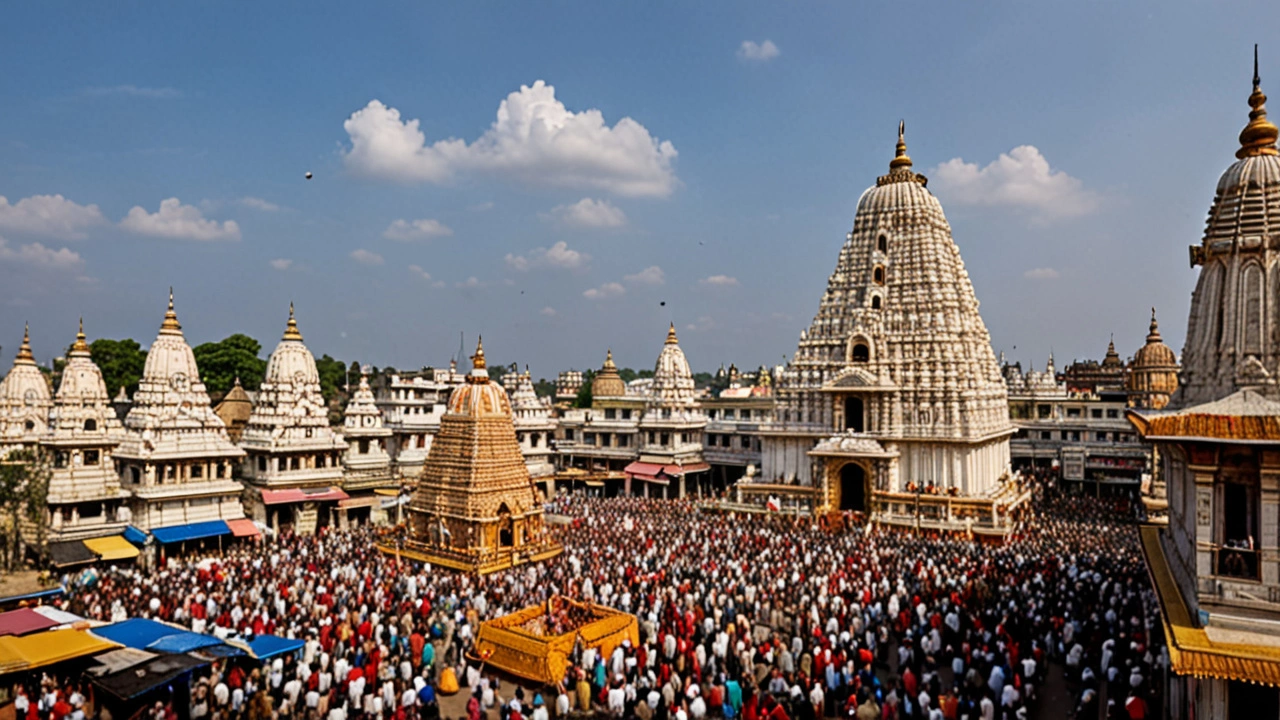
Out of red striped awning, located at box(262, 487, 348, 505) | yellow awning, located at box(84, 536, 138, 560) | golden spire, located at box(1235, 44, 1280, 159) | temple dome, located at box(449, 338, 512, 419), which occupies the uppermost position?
golden spire, located at box(1235, 44, 1280, 159)

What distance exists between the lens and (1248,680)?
8.99 meters

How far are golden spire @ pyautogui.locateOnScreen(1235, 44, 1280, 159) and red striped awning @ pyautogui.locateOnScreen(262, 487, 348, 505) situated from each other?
32222mm

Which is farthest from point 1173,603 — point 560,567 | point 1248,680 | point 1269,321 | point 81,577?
point 81,577

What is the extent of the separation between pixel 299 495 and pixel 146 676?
21.0 metres

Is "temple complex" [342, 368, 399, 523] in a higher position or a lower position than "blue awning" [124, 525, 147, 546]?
higher

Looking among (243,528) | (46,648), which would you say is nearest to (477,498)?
(243,528)

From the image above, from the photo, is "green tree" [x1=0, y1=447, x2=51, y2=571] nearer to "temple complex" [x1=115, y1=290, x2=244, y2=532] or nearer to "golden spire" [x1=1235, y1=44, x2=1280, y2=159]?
"temple complex" [x1=115, y1=290, x2=244, y2=532]

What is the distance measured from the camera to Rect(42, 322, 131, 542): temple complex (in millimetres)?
26703

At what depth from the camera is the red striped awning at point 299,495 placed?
105 feet

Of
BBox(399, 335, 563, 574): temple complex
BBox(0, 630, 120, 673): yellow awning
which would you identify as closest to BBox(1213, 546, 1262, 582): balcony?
BBox(0, 630, 120, 673): yellow awning

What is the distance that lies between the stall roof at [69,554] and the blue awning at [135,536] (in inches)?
61.8

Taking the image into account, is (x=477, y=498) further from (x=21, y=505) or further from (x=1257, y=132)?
(x=1257, y=132)

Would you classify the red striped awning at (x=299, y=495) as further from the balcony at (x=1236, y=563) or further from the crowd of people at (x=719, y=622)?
the balcony at (x=1236, y=563)

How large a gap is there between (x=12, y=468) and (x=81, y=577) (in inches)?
253
